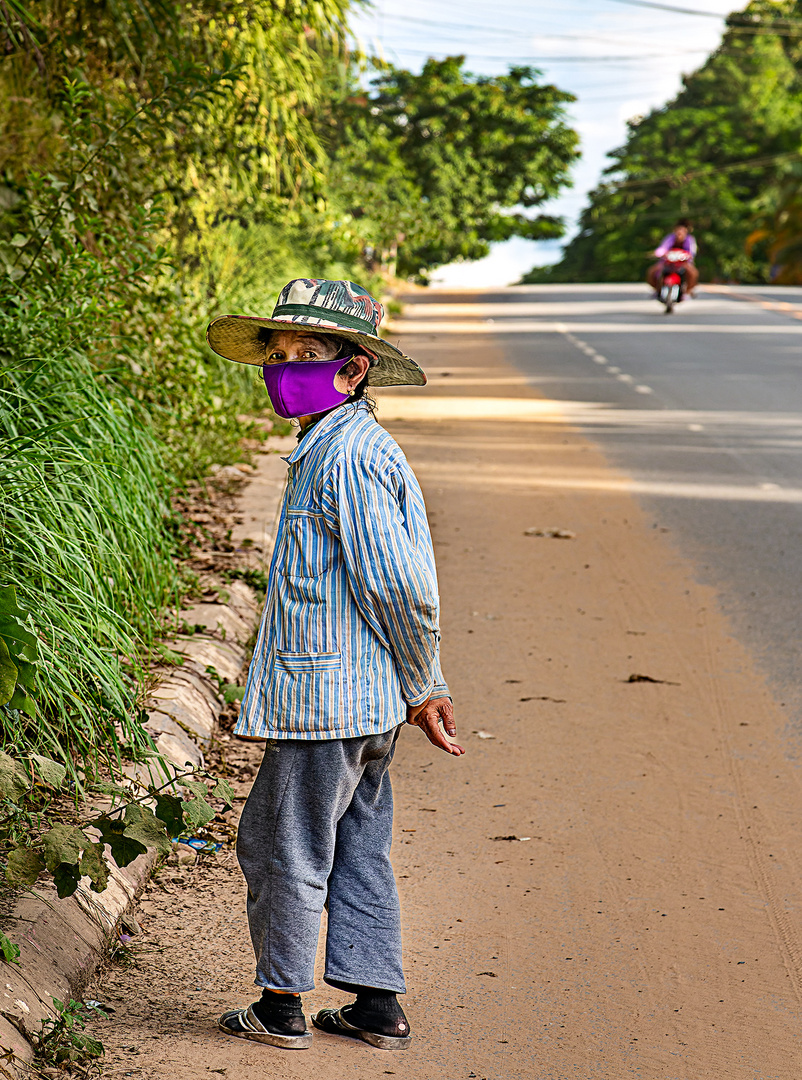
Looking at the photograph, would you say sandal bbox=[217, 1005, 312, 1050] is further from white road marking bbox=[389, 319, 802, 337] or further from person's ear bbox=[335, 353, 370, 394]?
white road marking bbox=[389, 319, 802, 337]

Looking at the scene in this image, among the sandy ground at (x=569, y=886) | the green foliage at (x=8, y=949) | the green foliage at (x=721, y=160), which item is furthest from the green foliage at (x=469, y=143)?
the green foliage at (x=8, y=949)

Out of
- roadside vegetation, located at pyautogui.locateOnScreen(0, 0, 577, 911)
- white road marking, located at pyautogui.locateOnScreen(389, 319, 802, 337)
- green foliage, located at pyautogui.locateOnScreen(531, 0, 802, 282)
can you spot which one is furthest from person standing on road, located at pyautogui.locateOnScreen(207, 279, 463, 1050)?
green foliage, located at pyautogui.locateOnScreen(531, 0, 802, 282)

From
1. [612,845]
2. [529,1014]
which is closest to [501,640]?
[612,845]

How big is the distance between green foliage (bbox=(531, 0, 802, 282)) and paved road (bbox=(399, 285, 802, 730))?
81.9 ft

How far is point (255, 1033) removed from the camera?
2635 mm

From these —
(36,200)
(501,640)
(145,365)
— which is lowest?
(501,640)

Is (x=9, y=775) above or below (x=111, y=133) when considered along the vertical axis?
below

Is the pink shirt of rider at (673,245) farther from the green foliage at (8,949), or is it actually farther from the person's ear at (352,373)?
the green foliage at (8,949)

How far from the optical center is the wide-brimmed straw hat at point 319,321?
256 centimetres

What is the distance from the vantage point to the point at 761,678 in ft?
16.9

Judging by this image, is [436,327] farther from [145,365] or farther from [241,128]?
[145,365]

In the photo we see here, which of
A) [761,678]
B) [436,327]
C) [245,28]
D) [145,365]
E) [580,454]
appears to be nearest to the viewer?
[761,678]

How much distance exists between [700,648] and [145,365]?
323 centimetres

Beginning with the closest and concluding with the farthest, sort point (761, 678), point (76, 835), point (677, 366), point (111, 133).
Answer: point (76, 835), point (761, 678), point (111, 133), point (677, 366)
